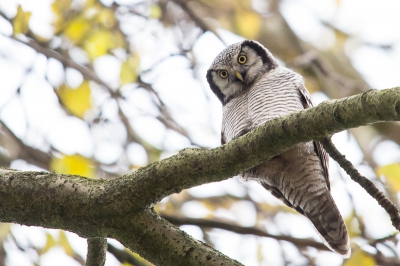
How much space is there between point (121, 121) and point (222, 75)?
170 cm

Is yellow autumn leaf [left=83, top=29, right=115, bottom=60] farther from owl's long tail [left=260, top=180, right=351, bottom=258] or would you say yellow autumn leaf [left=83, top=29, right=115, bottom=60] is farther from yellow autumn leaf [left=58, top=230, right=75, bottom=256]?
owl's long tail [left=260, top=180, right=351, bottom=258]

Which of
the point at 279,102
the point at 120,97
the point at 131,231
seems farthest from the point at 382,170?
the point at 120,97

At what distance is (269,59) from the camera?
4.16m

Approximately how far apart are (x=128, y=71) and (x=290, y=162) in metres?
2.25

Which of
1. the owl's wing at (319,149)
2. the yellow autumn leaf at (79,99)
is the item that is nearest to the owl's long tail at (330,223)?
the owl's wing at (319,149)

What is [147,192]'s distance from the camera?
1991mm

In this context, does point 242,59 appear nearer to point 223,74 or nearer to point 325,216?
point 223,74

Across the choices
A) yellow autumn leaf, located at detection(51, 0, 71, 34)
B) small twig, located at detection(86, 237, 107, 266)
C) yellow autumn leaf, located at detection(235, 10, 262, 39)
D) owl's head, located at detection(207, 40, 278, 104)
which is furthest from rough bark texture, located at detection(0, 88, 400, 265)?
yellow autumn leaf, located at detection(235, 10, 262, 39)

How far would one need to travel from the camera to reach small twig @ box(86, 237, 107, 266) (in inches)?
84.7

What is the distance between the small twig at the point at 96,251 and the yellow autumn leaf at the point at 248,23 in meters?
3.64

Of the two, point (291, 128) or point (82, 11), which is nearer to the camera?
point (291, 128)

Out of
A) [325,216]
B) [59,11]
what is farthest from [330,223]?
[59,11]

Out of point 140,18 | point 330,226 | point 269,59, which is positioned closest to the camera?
point 330,226

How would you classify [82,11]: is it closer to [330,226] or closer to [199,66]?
[199,66]
